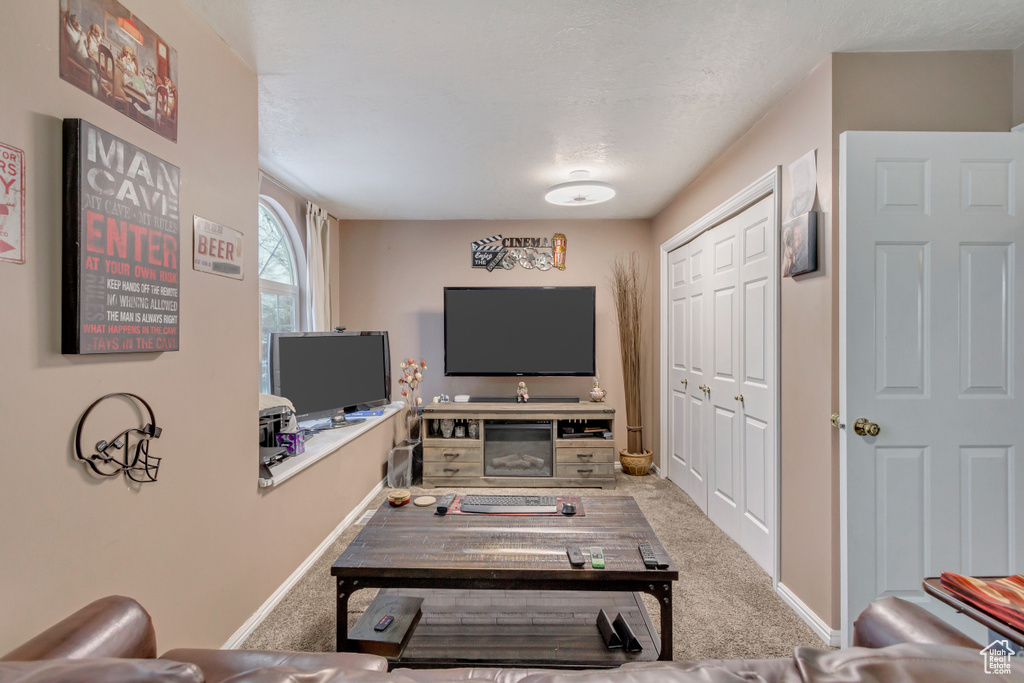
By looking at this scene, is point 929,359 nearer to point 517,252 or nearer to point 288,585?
point 288,585

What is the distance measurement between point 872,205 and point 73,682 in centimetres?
241

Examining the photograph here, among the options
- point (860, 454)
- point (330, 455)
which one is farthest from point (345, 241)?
point (860, 454)

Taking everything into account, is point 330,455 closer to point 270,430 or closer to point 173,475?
point 270,430

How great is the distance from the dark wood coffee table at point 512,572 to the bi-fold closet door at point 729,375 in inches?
38.4

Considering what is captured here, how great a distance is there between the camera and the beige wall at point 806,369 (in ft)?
6.04

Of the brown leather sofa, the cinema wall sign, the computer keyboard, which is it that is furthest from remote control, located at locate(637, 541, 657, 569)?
the cinema wall sign

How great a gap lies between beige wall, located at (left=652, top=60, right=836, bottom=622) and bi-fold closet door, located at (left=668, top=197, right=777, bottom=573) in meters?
0.13

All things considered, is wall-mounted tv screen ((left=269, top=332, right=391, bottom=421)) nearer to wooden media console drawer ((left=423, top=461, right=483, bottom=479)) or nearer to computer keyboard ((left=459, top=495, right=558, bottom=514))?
wooden media console drawer ((left=423, top=461, right=483, bottom=479))

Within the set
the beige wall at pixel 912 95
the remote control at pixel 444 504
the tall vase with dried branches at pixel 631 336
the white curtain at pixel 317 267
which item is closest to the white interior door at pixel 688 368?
the tall vase with dried branches at pixel 631 336

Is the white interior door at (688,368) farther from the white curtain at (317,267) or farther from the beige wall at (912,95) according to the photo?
the white curtain at (317,267)

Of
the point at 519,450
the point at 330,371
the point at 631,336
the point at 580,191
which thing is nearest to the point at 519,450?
the point at 519,450

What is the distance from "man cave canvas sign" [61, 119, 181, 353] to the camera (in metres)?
1.12

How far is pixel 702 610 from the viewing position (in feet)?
6.71

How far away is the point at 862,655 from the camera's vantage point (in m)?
0.56
